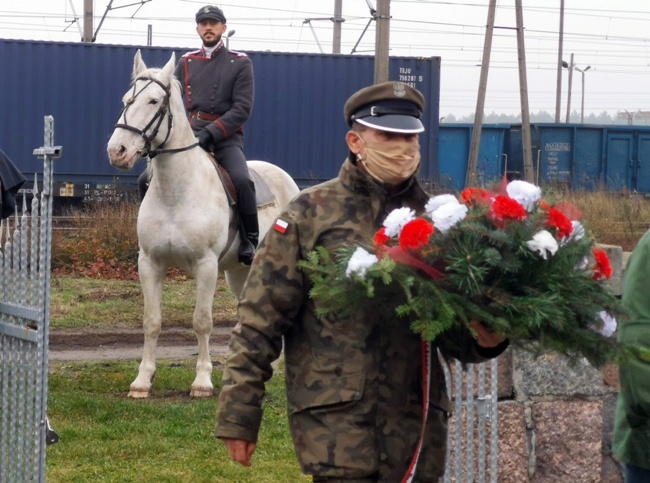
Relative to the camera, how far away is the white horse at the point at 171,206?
338 inches

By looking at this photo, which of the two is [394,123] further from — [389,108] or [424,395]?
[424,395]

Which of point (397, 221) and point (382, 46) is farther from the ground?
point (382, 46)

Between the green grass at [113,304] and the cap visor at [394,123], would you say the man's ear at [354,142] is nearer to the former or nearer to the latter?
the cap visor at [394,123]

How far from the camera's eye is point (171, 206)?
346 inches

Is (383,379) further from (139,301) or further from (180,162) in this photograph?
(139,301)

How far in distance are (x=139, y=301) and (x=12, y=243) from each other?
8792mm

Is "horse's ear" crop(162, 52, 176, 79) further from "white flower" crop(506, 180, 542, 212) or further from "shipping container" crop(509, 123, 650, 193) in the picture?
"shipping container" crop(509, 123, 650, 193)

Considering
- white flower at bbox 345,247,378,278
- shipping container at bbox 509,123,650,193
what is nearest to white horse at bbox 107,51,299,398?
white flower at bbox 345,247,378,278

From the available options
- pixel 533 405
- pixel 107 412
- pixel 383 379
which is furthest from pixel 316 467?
pixel 107 412

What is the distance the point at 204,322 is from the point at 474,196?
5.85 m

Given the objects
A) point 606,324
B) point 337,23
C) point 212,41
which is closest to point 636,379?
point 606,324

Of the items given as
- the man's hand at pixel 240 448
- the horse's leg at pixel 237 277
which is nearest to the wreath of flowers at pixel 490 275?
the man's hand at pixel 240 448

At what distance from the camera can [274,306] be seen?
367 cm

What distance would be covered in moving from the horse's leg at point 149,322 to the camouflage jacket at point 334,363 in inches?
203
